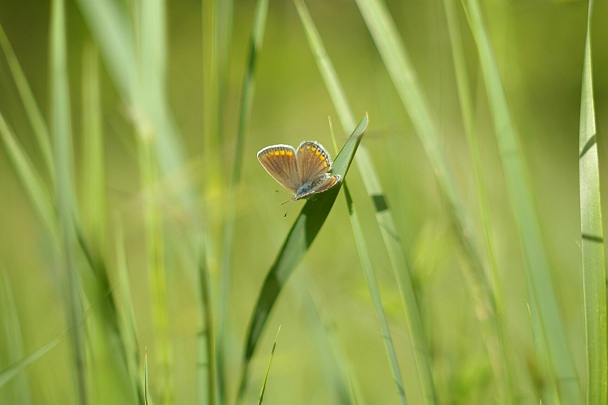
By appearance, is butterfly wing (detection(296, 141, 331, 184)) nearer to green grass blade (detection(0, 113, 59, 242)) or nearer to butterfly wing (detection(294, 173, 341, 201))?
butterfly wing (detection(294, 173, 341, 201))

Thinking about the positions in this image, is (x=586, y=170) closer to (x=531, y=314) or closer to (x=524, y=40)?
(x=531, y=314)

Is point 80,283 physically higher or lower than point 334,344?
higher

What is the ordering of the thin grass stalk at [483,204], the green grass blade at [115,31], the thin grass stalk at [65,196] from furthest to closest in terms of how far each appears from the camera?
the green grass blade at [115,31] < the thin grass stalk at [483,204] < the thin grass stalk at [65,196]

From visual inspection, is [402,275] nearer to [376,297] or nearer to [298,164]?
[376,297]

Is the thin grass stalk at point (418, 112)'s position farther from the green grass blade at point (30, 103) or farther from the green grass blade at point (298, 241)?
the green grass blade at point (30, 103)

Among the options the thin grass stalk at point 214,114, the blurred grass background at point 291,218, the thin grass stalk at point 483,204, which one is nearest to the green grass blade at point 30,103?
the blurred grass background at point 291,218

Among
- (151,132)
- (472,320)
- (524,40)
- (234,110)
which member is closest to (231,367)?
(151,132)

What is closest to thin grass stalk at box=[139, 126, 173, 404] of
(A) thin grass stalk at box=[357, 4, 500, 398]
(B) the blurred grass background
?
Result: (B) the blurred grass background
